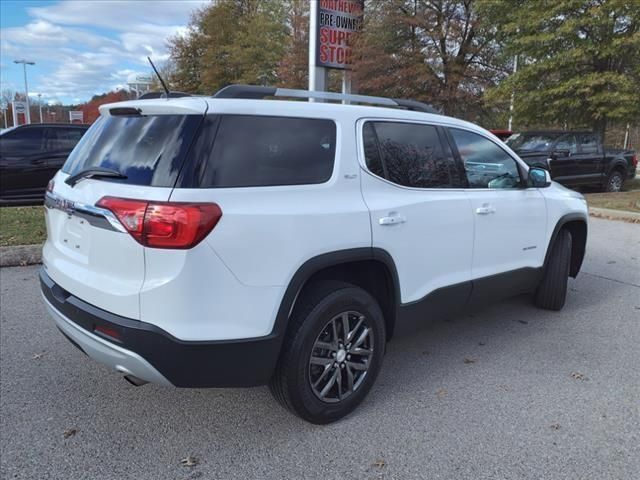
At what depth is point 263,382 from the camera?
271cm

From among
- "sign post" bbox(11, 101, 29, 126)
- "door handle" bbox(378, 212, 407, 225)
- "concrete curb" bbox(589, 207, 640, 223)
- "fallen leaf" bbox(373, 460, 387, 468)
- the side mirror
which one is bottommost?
"fallen leaf" bbox(373, 460, 387, 468)

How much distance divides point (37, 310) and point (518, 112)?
597 inches

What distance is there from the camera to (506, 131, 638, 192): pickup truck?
13180 mm

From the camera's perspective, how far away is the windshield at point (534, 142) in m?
13.4

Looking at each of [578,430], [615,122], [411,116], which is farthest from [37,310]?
[615,122]

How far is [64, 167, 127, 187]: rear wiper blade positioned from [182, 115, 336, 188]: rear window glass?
0.47 metres

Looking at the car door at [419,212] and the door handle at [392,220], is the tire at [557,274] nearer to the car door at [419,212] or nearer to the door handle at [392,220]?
Answer: the car door at [419,212]

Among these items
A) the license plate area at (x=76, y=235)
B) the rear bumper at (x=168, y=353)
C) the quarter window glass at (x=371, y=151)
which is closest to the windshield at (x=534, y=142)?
the quarter window glass at (x=371, y=151)

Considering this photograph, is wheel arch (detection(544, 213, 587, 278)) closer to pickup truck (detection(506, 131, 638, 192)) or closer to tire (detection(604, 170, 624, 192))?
pickup truck (detection(506, 131, 638, 192))

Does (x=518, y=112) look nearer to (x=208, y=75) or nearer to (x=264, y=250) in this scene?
(x=264, y=250)

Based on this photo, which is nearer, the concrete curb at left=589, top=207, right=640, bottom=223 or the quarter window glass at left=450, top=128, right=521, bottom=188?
the quarter window glass at left=450, top=128, right=521, bottom=188

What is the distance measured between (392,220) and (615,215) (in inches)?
359

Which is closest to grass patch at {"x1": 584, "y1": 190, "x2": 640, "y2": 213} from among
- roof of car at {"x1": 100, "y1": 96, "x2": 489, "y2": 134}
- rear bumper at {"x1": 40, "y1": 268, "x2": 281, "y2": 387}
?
roof of car at {"x1": 100, "y1": 96, "x2": 489, "y2": 134}

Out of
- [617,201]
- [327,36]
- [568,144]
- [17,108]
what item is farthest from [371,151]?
[17,108]
